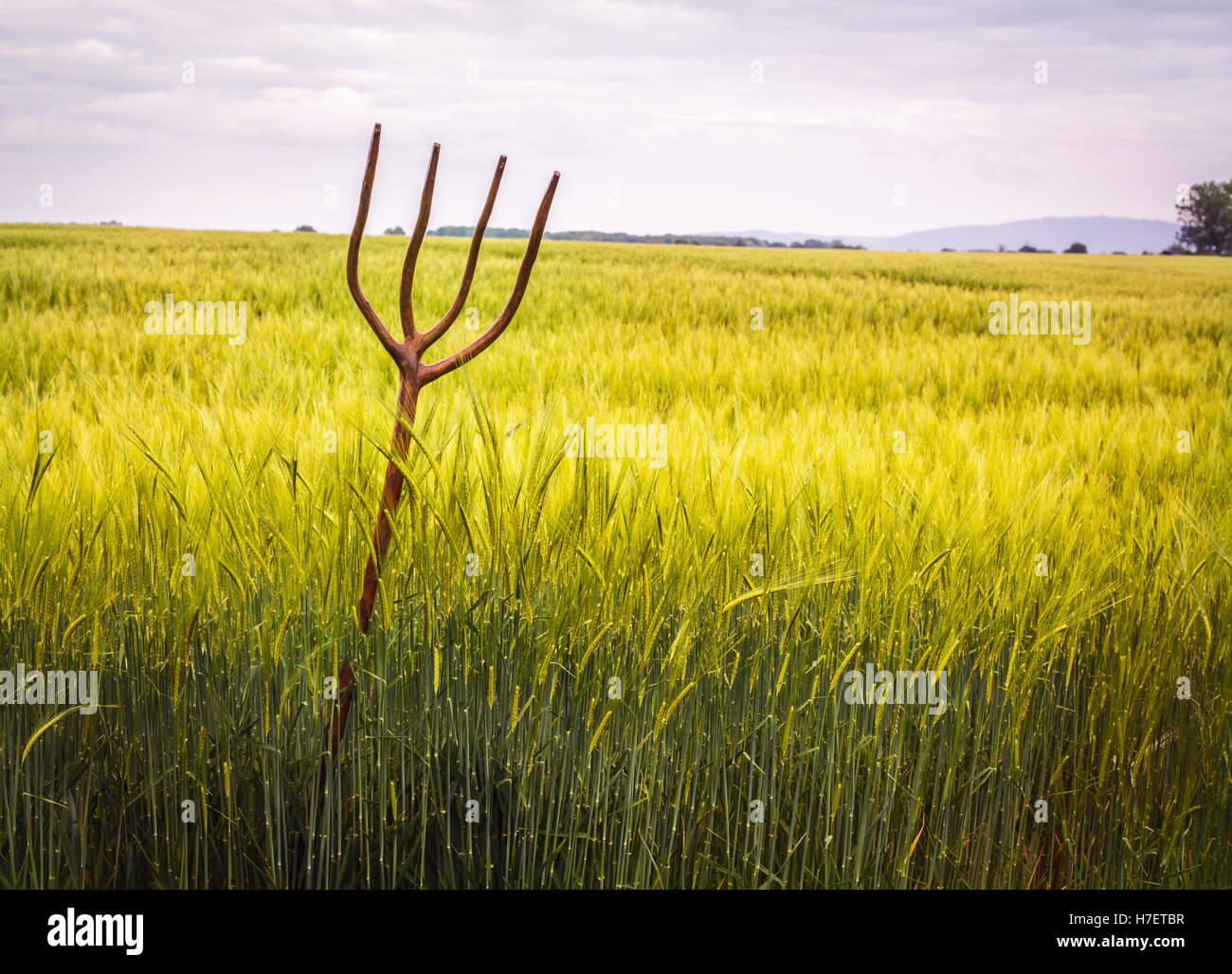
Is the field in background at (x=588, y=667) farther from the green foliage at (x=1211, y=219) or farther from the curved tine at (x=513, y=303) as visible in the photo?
the green foliage at (x=1211, y=219)

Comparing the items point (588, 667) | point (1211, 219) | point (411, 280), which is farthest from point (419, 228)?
point (1211, 219)

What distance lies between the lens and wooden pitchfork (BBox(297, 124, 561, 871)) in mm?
873

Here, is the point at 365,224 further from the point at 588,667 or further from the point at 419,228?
the point at 588,667

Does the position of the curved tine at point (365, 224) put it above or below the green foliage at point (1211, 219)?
below

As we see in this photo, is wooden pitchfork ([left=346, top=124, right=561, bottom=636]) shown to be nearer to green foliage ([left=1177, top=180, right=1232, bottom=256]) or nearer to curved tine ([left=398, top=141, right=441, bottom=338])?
curved tine ([left=398, top=141, right=441, bottom=338])

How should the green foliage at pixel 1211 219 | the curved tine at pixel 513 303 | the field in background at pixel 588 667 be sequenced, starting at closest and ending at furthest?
1. the curved tine at pixel 513 303
2. the field in background at pixel 588 667
3. the green foliage at pixel 1211 219

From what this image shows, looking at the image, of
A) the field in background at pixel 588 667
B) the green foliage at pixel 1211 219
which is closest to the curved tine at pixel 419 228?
the field in background at pixel 588 667

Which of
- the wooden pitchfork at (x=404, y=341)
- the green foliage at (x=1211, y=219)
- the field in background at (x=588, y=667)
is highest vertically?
the green foliage at (x=1211, y=219)

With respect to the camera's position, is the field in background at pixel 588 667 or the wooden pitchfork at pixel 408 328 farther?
the field in background at pixel 588 667

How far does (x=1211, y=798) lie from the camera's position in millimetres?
1188

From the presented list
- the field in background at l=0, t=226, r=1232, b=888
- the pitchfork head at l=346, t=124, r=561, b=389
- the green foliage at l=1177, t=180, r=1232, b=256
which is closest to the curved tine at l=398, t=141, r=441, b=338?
the pitchfork head at l=346, t=124, r=561, b=389

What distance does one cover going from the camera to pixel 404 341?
3.08 ft

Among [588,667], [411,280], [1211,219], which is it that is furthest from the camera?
[1211,219]

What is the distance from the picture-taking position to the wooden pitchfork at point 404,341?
2.86 ft
